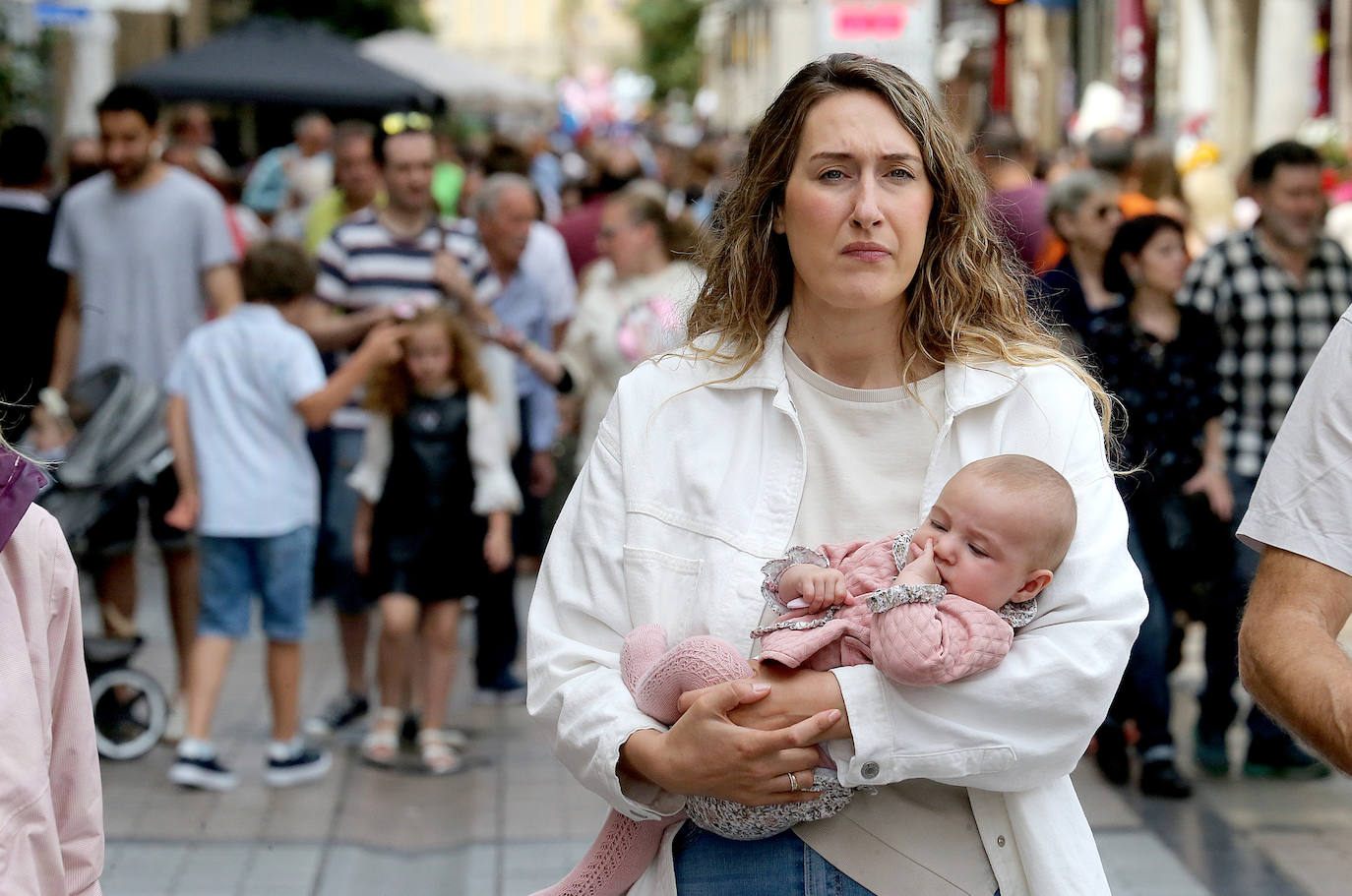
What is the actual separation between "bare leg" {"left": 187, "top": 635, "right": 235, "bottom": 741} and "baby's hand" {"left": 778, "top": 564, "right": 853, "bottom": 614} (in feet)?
13.5

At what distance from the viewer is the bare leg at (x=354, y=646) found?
705cm

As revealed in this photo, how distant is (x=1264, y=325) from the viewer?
6359 mm

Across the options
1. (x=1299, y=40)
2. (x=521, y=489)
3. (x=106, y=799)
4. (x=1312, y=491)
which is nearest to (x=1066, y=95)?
(x=1299, y=40)

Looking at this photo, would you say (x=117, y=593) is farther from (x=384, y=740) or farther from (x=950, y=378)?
(x=950, y=378)

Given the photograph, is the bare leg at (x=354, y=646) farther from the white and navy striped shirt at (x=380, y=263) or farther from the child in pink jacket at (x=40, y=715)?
the child in pink jacket at (x=40, y=715)

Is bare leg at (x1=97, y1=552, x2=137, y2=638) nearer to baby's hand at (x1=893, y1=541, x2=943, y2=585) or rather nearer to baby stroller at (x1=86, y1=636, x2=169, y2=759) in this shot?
baby stroller at (x1=86, y1=636, x2=169, y2=759)

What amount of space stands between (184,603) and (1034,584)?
16.8 ft

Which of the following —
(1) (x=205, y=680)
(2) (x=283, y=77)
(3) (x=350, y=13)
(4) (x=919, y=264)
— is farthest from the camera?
(3) (x=350, y=13)

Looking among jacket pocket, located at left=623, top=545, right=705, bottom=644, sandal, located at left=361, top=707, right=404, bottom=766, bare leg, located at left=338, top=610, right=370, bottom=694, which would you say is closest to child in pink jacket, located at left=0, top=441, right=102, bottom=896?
jacket pocket, located at left=623, top=545, right=705, bottom=644

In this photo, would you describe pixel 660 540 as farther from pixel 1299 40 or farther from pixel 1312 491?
pixel 1299 40

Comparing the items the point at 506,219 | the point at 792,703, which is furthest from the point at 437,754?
the point at 792,703

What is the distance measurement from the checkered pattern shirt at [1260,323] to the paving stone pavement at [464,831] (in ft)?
4.22

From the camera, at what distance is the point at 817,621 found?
93.1 inches

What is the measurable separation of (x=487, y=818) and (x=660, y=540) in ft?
11.9
